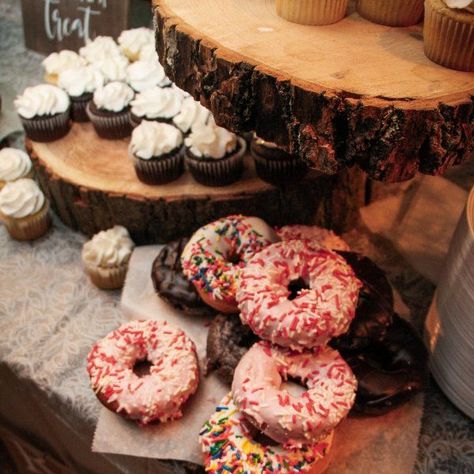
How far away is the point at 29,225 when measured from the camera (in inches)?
73.0

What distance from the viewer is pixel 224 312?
4.79 feet

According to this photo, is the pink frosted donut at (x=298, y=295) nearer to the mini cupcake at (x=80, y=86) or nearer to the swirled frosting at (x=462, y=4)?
the swirled frosting at (x=462, y=4)

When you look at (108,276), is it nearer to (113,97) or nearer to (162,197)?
(162,197)

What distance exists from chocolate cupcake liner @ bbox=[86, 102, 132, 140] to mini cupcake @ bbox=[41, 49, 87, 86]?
26 cm

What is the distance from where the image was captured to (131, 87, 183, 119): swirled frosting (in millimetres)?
1822

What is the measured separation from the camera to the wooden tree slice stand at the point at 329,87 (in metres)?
0.95

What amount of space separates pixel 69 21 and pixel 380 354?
1.80 m

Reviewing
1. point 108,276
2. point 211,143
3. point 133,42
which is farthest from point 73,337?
point 133,42

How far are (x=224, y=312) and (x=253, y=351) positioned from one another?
0.73 feet

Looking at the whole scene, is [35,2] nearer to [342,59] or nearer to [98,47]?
[98,47]

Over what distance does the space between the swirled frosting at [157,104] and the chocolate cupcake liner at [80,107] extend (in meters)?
0.20

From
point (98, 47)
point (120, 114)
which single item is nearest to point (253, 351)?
point (120, 114)

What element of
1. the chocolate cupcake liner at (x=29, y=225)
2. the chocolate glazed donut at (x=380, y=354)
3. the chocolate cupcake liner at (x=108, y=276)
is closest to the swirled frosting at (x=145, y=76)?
the chocolate cupcake liner at (x=29, y=225)

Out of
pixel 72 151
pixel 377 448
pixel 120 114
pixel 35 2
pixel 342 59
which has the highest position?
pixel 342 59
